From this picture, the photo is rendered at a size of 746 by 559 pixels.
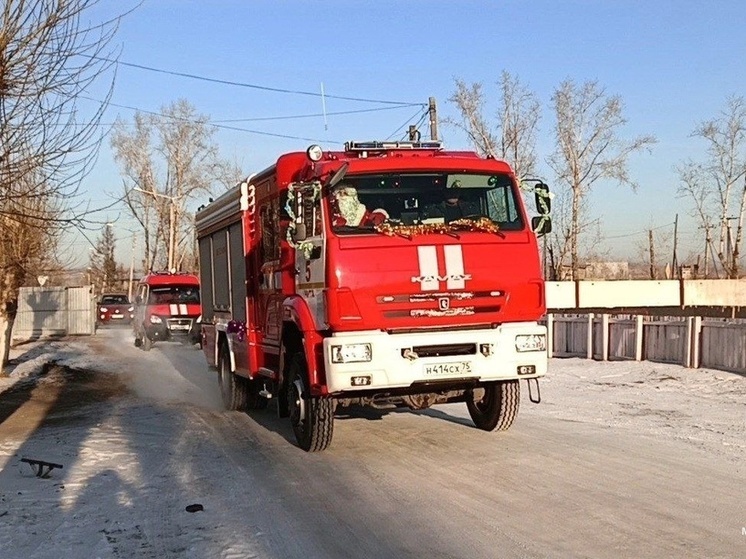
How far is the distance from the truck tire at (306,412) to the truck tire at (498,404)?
1663mm

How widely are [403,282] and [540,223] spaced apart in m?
1.80

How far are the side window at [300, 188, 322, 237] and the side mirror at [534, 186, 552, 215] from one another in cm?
237

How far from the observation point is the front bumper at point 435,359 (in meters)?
8.05

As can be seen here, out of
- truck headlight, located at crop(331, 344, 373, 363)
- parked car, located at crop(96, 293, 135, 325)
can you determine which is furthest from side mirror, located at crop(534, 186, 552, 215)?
parked car, located at crop(96, 293, 135, 325)

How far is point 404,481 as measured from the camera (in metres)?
7.55

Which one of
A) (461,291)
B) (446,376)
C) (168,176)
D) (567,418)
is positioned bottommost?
(567,418)

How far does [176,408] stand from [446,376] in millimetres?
6403

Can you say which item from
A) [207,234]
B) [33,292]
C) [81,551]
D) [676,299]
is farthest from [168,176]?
[81,551]

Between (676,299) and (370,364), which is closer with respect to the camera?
(370,364)

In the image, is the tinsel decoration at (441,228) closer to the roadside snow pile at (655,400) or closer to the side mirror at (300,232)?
the side mirror at (300,232)

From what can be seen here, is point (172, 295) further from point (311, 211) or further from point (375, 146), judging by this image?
point (311, 211)

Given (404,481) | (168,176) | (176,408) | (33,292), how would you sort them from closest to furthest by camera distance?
(404,481) → (176,408) → (33,292) → (168,176)

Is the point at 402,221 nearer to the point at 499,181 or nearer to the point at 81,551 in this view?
the point at 499,181

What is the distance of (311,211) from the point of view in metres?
8.46
